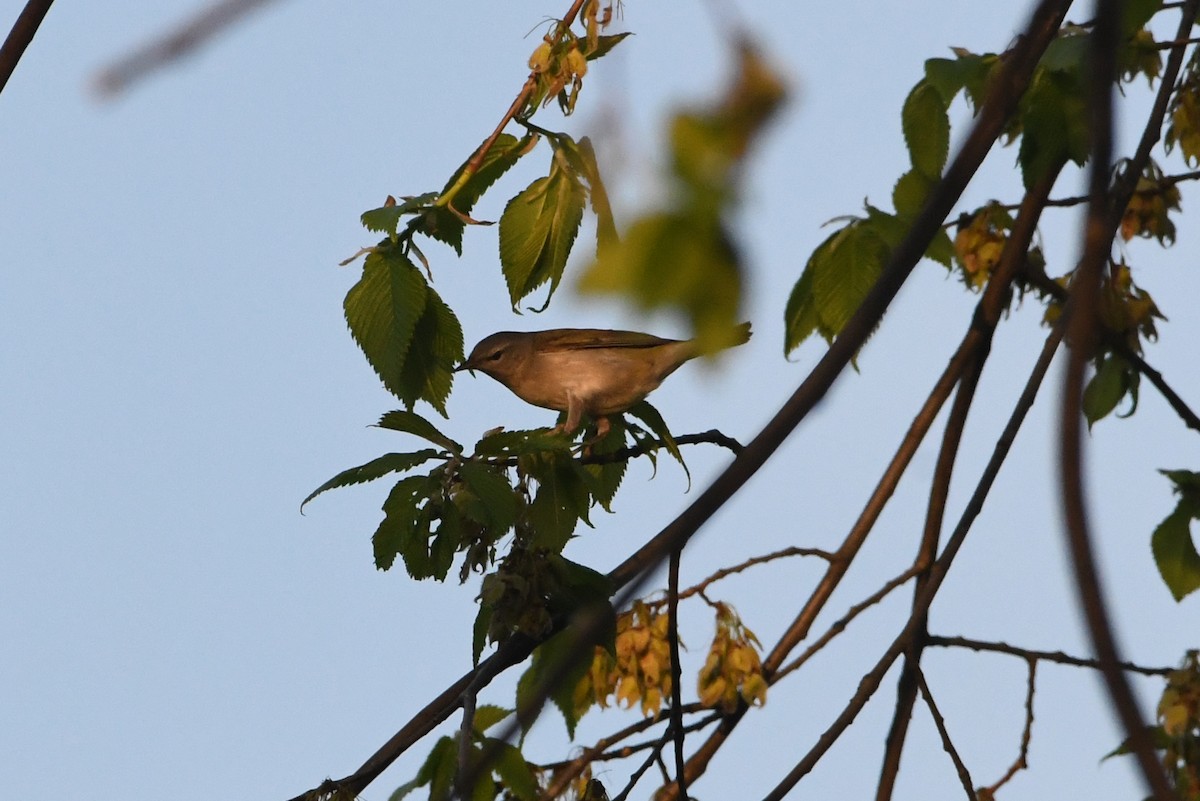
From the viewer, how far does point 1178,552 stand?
18.2 feet

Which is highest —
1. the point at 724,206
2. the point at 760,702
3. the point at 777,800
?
the point at 760,702

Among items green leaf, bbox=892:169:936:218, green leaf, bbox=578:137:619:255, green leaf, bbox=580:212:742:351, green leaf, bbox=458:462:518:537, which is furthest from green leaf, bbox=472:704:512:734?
green leaf, bbox=580:212:742:351

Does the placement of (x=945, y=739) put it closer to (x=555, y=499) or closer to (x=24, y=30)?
(x=555, y=499)

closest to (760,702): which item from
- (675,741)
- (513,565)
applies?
(675,741)

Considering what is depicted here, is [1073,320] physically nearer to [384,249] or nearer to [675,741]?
[675,741]

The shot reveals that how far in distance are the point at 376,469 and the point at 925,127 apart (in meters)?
2.62

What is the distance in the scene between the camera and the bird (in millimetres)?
6945

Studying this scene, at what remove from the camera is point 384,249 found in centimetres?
405

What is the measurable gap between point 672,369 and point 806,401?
5.69 m

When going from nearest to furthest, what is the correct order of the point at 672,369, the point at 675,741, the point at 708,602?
the point at 675,741 → the point at 708,602 → the point at 672,369

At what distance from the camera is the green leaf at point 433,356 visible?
4.17 meters

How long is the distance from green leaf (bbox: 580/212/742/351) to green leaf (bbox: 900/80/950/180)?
13.4 ft

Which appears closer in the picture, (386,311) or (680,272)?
(680,272)

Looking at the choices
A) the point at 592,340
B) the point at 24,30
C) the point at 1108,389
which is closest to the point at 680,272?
the point at 24,30
